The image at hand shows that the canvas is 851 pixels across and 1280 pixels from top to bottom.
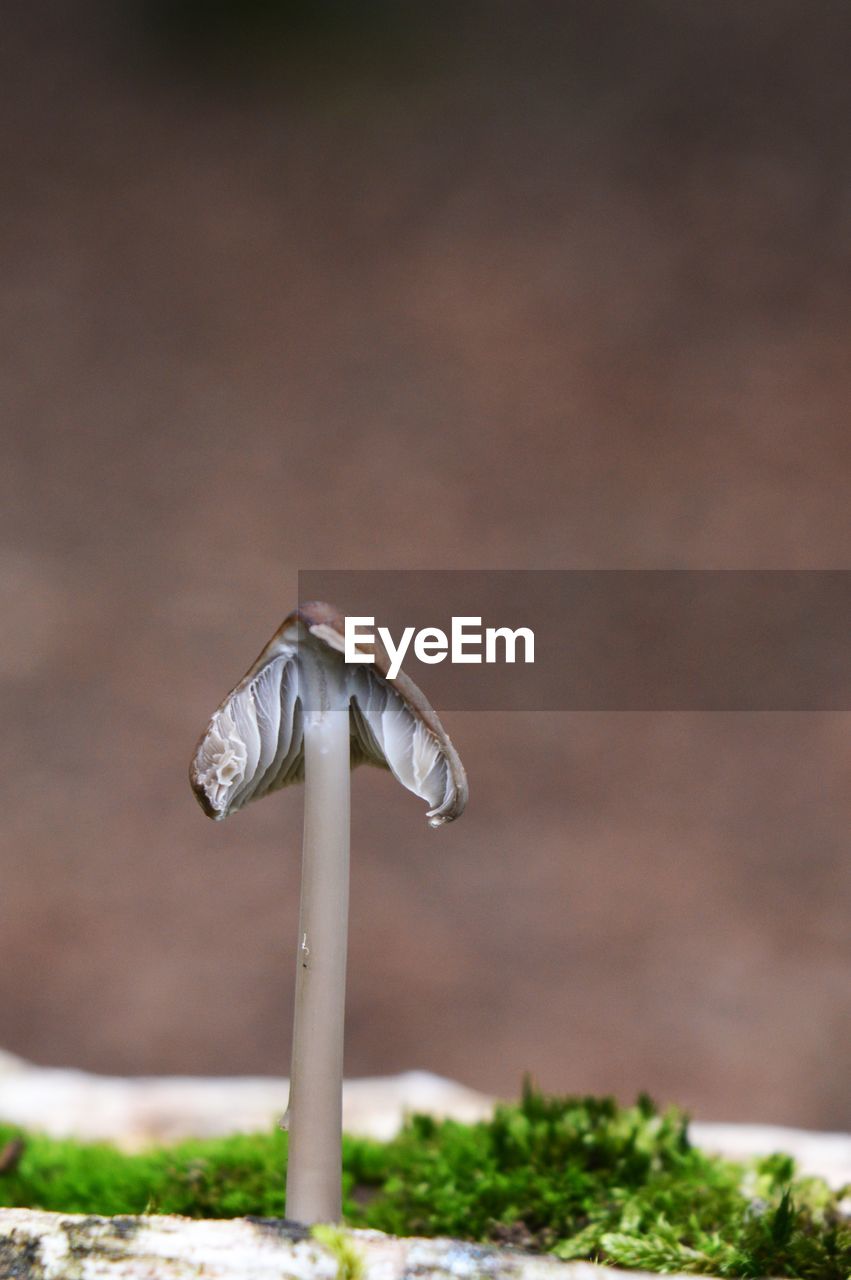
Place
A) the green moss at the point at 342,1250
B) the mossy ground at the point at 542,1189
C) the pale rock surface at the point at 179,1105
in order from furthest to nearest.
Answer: the pale rock surface at the point at 179,1105
the mossy ground at the point at 542,1189
the green moss at the point at 342,1250

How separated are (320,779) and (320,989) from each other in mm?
119

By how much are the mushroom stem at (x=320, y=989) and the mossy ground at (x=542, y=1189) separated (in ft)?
0.60

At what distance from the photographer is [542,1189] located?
89 centimetres

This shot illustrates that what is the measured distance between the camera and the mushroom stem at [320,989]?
63 centimetres

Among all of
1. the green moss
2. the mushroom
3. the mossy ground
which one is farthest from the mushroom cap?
the mossy ground

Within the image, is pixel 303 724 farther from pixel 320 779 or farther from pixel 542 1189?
pixel 542 1189

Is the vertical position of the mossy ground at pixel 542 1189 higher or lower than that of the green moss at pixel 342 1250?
lower

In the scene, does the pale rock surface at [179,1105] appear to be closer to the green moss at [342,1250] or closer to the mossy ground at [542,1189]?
the mossy ground at [542,1189]

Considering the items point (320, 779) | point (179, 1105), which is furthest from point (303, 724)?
point (179, 1105)

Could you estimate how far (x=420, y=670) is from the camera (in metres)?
2.14

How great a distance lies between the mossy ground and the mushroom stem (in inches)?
7.3

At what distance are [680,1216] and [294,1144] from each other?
0.35m

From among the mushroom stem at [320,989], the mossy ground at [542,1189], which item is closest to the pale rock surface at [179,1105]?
the mossy ground at [542,1189]

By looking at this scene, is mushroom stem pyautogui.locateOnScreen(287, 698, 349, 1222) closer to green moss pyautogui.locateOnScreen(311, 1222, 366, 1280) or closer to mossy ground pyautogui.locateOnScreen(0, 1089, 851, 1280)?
green moss pyautogui.locateOnScreen(311, 1222, 366, 1280)
